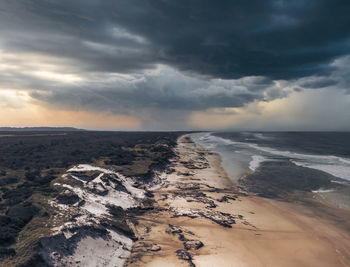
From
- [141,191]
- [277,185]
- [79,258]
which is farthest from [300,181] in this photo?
[79,258]

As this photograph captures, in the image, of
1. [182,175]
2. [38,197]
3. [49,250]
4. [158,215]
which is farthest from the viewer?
[182,175]

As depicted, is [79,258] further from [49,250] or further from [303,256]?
[303,256]

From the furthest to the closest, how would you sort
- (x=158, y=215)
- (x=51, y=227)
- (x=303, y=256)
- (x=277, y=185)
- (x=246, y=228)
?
(x=277, y=185) < (x=158, y=215) < (x=246, y=228) < (x=303, y=256) < (x=51, y=227)

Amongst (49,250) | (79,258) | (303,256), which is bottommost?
(303,256)

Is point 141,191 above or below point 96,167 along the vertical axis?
below

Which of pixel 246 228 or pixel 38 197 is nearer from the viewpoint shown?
pixel 38 197

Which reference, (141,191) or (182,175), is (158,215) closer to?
(141,191)
